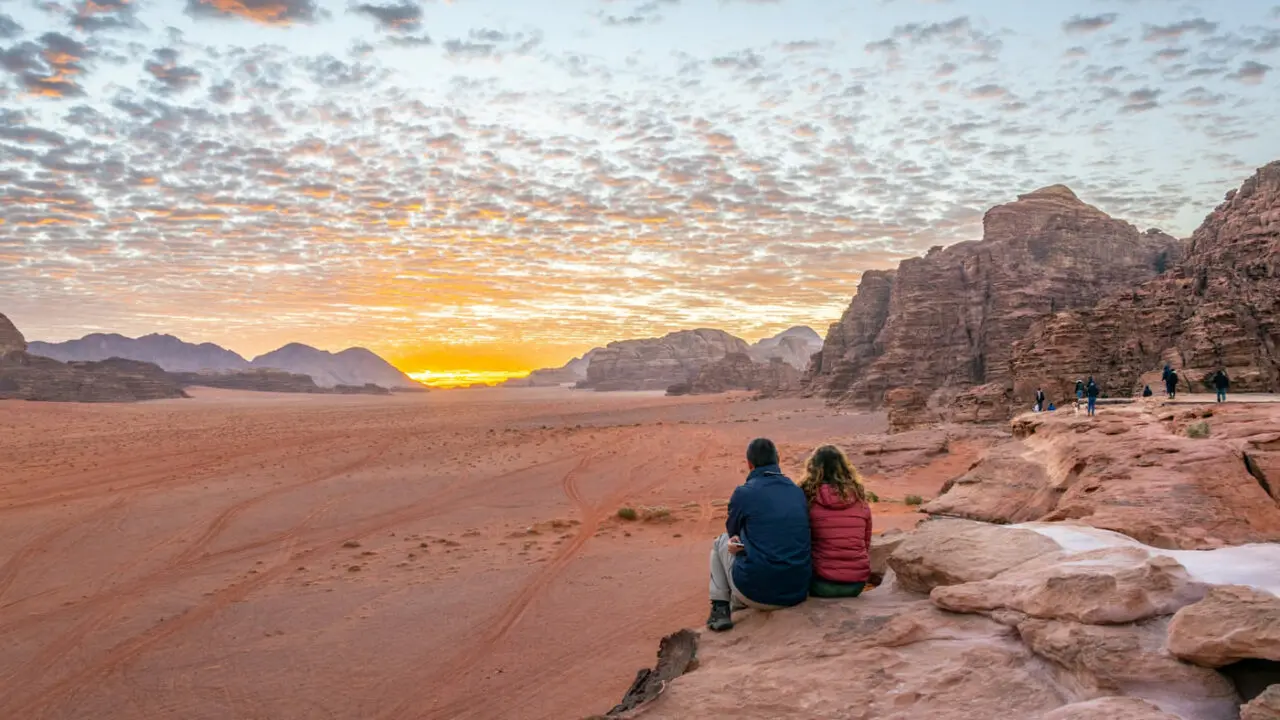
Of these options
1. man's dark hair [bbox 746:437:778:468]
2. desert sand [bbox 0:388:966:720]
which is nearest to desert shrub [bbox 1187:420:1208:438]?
desert sand [bbox 0:388:966:720]

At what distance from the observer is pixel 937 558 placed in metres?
5.50

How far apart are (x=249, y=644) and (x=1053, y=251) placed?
6052 centimetres

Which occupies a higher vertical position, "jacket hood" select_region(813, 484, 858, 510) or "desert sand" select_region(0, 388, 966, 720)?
"jacket hood" select_region(813, 484, 858, 510)

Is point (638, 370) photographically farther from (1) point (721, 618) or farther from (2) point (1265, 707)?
(2) point (1265, 707)

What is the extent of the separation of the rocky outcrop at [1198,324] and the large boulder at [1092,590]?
22174 millimetres

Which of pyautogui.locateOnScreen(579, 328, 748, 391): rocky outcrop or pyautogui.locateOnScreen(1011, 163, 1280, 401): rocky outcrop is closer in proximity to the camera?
pyautogui.locateOnScreen(1011, 163, 1280, 401): rocky outcrop

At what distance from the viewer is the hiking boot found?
5445mm

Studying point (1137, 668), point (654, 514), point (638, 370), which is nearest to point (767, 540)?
point (1137, 668)

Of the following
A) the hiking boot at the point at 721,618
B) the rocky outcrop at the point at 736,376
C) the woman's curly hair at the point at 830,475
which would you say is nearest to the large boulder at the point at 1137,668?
the woman's curly hair at the point at 830,475

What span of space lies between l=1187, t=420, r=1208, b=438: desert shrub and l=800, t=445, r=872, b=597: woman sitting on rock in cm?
517

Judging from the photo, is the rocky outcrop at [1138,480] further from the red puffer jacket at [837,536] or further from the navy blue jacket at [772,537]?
the navy blue jacket at [772,537]

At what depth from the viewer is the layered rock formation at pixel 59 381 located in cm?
6981

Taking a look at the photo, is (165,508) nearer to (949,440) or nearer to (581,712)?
(581,712)

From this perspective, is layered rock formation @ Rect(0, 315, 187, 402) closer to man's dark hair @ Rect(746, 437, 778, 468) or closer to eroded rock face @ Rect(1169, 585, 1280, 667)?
man's dark hair @ Rect(746, 437, 778, 468)
